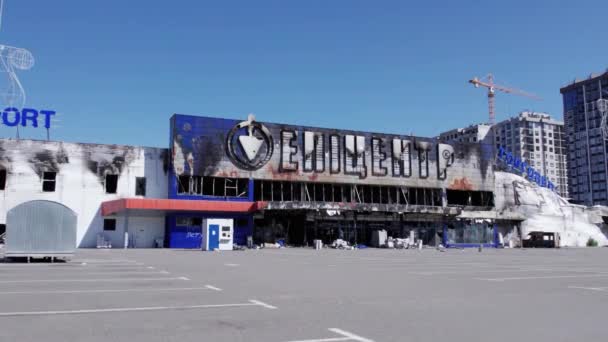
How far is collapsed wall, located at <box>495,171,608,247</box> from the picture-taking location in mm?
75938

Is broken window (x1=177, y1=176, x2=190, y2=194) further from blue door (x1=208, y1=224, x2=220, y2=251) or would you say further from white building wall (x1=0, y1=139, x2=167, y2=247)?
blue door (x1=208, y1=224, x2=220, y2=251)

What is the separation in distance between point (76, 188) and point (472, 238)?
151 feet

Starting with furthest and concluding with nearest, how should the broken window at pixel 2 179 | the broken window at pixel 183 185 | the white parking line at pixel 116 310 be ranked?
the broken window at pixel 183 185
the broken window at pixel 2 179
the white parking line at pixel 116 310

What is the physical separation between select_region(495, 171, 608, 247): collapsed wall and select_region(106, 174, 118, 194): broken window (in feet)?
157

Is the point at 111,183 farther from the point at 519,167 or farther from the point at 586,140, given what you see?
the point at 586,140

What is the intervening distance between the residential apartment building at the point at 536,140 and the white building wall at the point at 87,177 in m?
146

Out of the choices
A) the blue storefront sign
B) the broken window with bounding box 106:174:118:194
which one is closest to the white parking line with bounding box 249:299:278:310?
the broken window with bounding box 106:174:118:194

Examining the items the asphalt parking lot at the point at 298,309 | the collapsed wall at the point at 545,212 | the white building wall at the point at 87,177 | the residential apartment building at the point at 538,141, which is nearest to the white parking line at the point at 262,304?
the asphalt parking lot at the point at 298,309

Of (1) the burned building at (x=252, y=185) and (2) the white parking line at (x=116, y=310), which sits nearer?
(2) the white parking line at (x=116, y=310)

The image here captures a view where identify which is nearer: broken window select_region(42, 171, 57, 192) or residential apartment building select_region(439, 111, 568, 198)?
broken window select_region(42, 171, 57, 192)

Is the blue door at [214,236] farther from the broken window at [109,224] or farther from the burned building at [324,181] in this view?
the broken window at [109,224]

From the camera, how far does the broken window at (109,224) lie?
175 feet

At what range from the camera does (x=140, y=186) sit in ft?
180

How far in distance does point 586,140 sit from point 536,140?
960 inches
